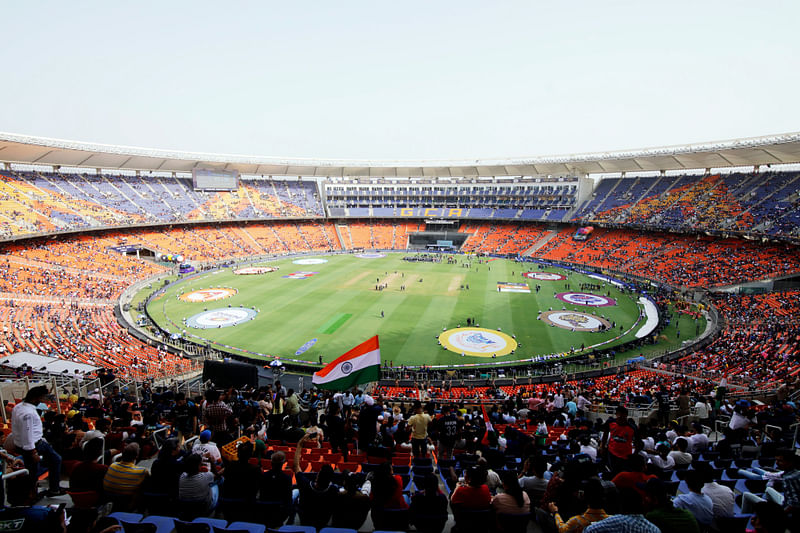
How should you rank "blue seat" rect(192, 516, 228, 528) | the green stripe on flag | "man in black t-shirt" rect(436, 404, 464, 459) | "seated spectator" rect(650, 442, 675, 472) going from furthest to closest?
the green stripe on flag
"man in black t-shirt" rect(436, 404, 464, 459)
"seated spectator" rect(650, 442, 675, 472)
"blue seat" rect(192, 516, 228, 528)

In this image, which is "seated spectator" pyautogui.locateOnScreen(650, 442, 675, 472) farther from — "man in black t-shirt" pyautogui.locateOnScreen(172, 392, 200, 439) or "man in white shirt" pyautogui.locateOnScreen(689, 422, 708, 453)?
"man in black t-shirt" pyautogui.locateOnScreen(172, 392, 200, 439)

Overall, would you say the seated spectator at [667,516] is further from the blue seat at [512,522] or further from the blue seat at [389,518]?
the blue seat at [389,518]

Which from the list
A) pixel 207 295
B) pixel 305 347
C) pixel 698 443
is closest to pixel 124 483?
pixel 698 443

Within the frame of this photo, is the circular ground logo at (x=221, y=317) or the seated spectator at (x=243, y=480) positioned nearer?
the seated spectator at (x=243, y=480)

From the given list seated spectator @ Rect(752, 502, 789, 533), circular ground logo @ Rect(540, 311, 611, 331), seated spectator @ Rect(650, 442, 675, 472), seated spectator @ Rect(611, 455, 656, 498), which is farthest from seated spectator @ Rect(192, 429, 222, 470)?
circular ground logo @ Rect(540, 311, 611, 331)

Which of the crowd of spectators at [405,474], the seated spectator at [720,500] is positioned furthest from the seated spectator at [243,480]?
the seated spectator at [720,500]

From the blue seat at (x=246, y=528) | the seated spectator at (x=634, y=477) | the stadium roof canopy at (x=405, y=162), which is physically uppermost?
the stadium roof canopy at (x=405, y=162)

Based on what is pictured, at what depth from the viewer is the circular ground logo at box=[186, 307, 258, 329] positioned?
35.2 meters

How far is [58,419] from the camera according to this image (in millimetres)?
7699

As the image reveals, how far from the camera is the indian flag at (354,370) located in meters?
14.7

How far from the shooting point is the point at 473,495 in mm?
5324

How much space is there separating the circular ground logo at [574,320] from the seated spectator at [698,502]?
31.1 meters

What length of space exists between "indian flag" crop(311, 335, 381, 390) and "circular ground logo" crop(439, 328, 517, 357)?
15873 mm

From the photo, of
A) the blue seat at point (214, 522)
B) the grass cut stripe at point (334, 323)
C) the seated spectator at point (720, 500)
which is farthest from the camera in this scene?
the grass cut stripe at point (334, 323)
